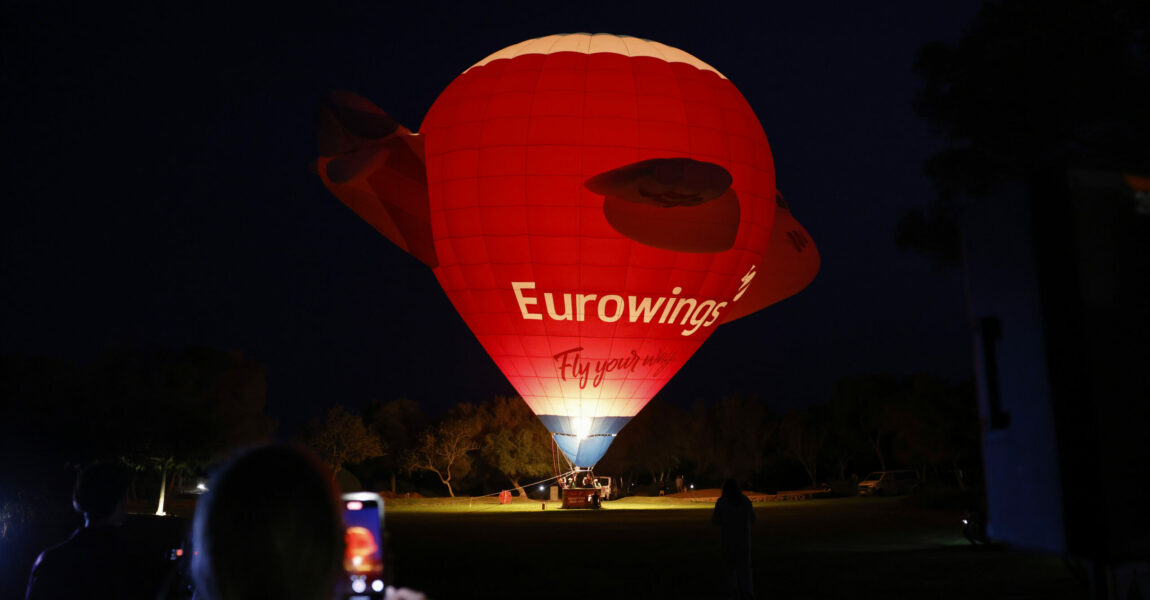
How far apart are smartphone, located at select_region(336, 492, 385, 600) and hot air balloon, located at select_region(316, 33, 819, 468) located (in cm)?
1700

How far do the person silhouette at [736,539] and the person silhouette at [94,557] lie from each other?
6676 mm

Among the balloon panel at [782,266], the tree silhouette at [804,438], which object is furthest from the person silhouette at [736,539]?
the tree silhouette at [804,438]

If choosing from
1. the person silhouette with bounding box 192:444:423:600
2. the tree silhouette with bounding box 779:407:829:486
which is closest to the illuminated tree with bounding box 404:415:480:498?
the tree silhouette with bounding box 779:407:829:486

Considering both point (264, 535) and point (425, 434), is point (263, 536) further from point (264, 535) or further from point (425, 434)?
point (425, 434)

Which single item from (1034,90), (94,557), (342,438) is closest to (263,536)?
(94,557)

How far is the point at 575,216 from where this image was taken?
23.7m

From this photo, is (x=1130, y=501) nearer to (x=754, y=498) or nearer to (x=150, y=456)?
(x=150, y=456)

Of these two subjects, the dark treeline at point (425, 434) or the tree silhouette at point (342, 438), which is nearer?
the dark treeline at point (425, 434)

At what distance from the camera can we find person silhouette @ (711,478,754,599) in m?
9.48

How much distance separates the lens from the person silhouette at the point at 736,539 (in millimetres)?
9477

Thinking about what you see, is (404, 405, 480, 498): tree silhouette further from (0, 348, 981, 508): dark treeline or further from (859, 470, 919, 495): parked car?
(859, 470, 919, 495): parked car

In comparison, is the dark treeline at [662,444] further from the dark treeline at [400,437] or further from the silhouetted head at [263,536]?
the silhouetted head at [263,536]

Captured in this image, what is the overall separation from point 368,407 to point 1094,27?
223ft

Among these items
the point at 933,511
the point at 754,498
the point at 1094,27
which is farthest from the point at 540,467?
the point at 1094,27
